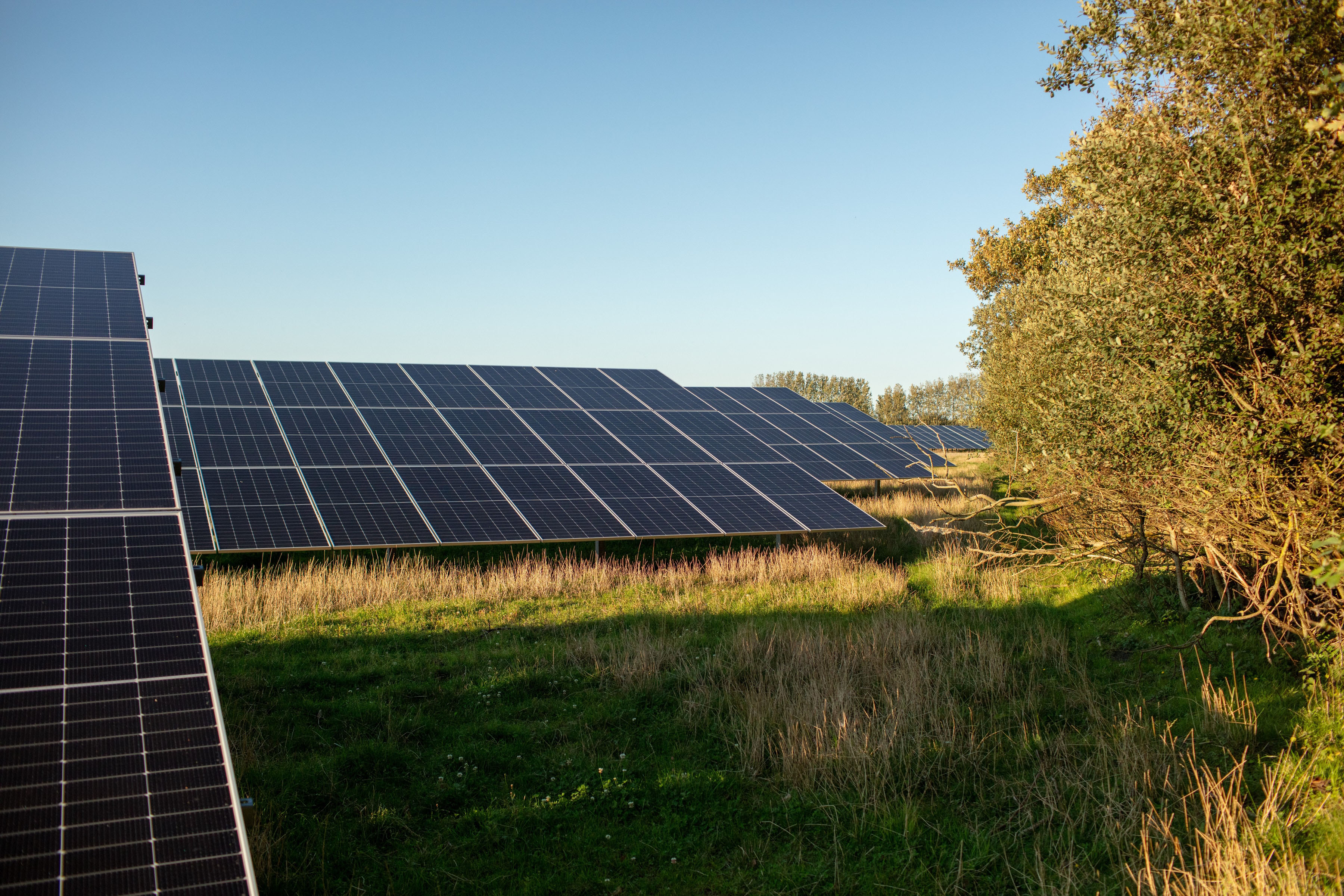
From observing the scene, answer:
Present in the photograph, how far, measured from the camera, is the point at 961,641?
1368 centimetres

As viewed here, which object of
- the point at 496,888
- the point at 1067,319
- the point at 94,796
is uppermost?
the point at 1067,319

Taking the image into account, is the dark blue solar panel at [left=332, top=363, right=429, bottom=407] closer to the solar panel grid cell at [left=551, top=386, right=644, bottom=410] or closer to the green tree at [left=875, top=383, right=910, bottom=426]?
the solar panel grid cell at [left=551, top=386, right=644, bottom=410]

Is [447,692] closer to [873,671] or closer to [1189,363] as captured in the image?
[873,671]

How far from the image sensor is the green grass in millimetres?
7410

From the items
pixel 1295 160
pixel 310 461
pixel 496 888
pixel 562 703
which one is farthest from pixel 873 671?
pixel 310 461

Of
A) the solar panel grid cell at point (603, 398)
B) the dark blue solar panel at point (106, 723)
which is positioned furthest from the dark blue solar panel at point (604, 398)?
the dark blue solar panel at point (106, 723)

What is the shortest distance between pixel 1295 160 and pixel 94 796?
11.6m

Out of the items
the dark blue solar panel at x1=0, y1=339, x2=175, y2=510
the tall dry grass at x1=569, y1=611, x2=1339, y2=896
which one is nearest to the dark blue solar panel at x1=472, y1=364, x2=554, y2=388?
the tall dry grass at x1=569, y1=611, x2=1339, y2=896

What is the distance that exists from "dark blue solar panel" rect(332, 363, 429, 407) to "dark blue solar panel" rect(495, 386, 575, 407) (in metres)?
2.71

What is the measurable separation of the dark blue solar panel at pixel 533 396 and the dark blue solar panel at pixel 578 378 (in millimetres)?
800

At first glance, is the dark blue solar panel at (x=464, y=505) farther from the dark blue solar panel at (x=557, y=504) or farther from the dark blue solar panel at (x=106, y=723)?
the dark blue solar panel at (x=106, y=723)

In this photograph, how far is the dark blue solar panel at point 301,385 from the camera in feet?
80.6

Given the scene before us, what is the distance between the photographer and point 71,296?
1112 centimetres

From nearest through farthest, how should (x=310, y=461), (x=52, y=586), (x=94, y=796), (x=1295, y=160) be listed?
(x=94, y=796), (x=52, y=586), (x=1295, y=160), (x=310, y=461)
